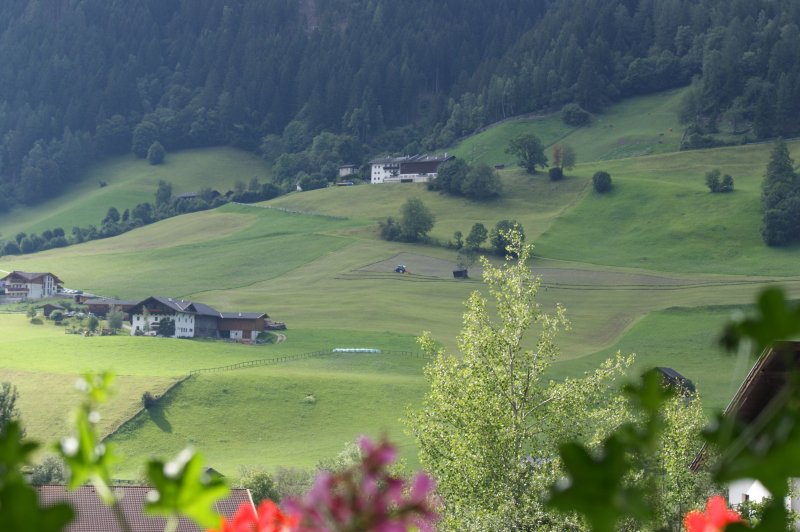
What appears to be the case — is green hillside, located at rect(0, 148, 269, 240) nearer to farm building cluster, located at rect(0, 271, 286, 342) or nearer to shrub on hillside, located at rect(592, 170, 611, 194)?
shrub on hillside, located at rect(592, 170, 611, 194)

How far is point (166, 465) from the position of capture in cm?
177

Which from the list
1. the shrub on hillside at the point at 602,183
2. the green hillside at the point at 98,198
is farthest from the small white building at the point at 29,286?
the shrub on hillside at the point at 602,183

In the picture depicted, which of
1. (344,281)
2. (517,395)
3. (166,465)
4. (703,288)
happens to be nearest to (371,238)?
(344,281)

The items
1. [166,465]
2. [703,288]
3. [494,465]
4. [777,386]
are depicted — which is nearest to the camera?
[166,465]

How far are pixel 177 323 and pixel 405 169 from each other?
82994 mm

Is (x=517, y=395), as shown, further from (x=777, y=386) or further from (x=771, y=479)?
(x=771, y=479)

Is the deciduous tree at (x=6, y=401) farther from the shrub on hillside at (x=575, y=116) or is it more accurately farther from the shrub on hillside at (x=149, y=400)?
the shrub on hillside at (x=575, y=116)

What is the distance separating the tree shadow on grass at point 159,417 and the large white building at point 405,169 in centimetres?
9741

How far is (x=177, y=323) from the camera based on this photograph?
91.8 m

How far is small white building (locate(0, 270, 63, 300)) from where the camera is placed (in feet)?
367

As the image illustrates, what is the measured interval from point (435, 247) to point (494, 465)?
103 meters

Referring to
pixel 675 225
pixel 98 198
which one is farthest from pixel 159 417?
pixel 98 198

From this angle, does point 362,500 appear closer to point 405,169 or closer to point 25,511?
point 25,511

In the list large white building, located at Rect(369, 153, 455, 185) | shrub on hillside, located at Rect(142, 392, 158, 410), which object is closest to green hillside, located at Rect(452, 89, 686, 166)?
large white building, located at Rect(369, 153, 455, 185)
